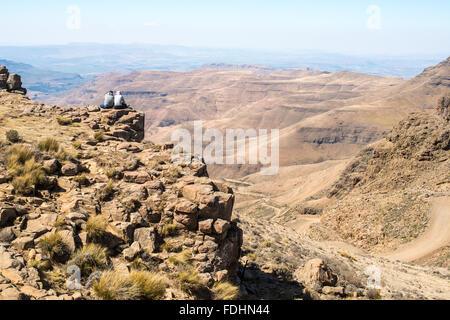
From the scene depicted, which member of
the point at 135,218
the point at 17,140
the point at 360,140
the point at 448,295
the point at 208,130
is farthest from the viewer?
the point at 208,130

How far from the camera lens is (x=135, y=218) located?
860 centimetres

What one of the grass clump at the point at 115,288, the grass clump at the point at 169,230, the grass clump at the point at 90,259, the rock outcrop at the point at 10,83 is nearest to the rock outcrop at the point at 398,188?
the grass clump at the point at 169,230

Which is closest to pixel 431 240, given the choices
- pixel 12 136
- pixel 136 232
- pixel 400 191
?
pixel 400 191

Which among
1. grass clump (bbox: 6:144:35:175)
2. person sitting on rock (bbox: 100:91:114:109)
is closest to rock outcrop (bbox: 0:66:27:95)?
person sitting on rock (bbox: 100:91:114:109)

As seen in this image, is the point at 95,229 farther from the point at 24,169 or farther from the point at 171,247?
the point at 24,169

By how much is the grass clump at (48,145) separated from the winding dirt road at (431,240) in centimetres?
2687

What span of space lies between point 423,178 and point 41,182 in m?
38.6

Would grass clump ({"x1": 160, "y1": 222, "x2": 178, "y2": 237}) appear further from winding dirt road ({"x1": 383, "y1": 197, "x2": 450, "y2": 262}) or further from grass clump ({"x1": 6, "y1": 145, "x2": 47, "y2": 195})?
winding dirt road ({"x1": 383, "y1": 197, "x2": 450, "y2": 262})

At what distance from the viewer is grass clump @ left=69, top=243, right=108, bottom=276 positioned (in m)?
6.70

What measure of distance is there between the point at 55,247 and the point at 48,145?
21.1 ft

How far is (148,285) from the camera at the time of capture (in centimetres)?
633

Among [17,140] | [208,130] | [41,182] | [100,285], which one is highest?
[17,140]
